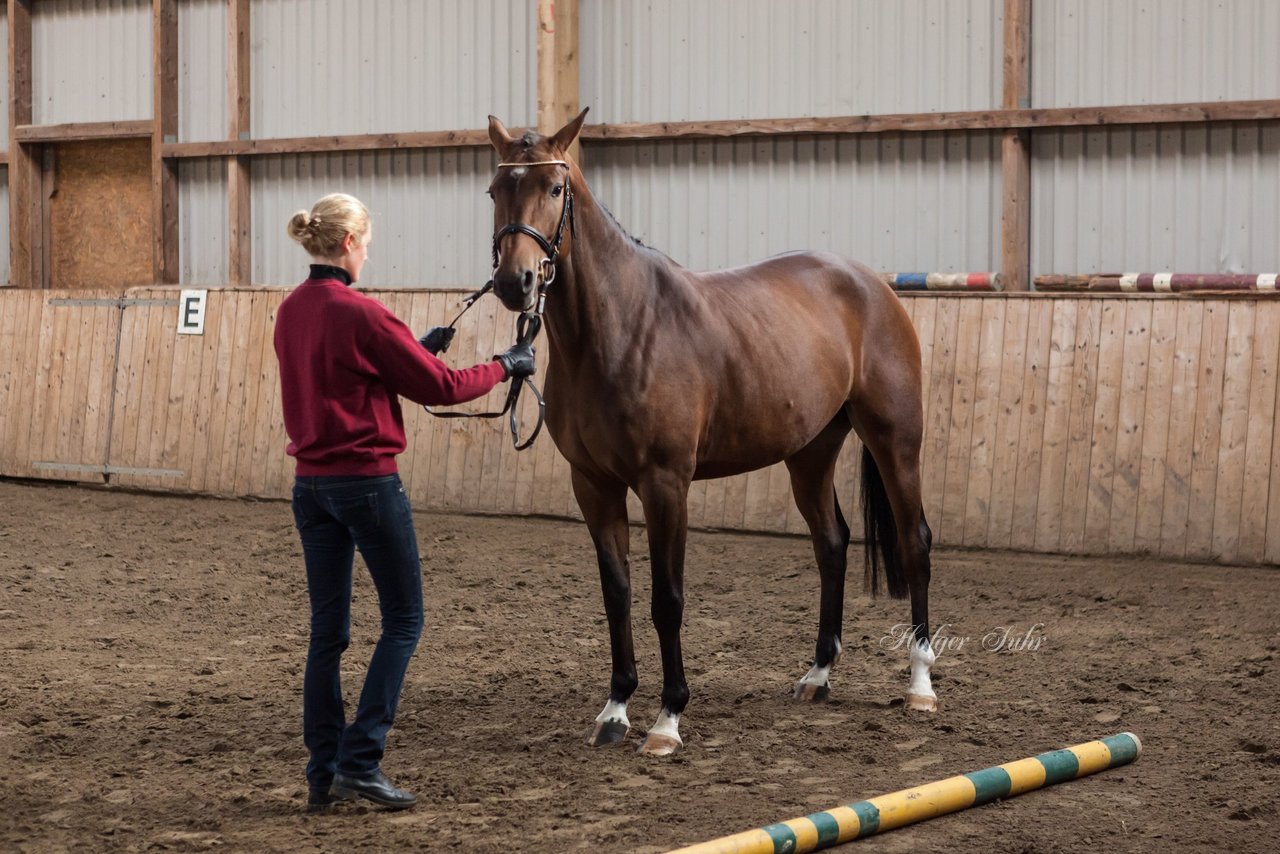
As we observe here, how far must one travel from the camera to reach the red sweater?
3.64m

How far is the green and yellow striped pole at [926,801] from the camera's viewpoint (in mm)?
3402

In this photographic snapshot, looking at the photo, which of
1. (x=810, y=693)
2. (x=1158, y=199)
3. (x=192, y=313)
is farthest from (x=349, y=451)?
(x=192, y=313)

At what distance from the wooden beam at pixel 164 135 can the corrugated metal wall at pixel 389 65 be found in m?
0.72

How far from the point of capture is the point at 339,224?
12.1 ft

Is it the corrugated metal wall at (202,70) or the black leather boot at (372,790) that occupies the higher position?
the corrugated metal wall at (202,70)

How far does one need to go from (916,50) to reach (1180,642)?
433cm

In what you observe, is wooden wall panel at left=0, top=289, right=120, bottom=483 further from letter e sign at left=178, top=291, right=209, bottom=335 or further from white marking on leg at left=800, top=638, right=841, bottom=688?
white marking on leg at left=800, top=638, right=841, bottom=688

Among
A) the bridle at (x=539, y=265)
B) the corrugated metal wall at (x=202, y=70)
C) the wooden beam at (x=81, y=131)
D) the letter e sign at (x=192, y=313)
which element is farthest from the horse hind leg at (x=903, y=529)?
the wooden beam at (x=81, y=131)

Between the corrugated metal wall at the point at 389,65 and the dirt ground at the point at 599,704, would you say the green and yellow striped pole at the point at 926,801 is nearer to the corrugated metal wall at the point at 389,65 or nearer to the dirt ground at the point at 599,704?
the dirt ground at the point at 599,704

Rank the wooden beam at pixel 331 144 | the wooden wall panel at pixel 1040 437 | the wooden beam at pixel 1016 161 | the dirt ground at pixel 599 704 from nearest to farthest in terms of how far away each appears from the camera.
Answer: the dirt ground at pixel 599 704 < the wooden wall panel at pixel 1040 437 < the wooden beam at pixel 1016 161 < the wooden beam at pixel 331 144

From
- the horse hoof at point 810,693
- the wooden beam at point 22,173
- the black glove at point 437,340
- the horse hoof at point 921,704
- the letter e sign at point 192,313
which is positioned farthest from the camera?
the wooden beam at point 22,173

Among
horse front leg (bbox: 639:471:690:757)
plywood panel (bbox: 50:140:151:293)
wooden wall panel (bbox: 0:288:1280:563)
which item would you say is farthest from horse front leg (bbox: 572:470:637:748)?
plywood panel (bbox: 50:140:151:293)

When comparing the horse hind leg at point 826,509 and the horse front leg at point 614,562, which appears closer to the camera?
the horse front leg at point 614,562

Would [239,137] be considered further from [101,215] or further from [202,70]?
[101,215]
